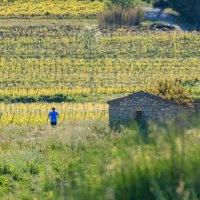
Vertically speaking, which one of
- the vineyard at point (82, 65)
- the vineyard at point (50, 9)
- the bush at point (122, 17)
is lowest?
the vineyard at point (50, 9)

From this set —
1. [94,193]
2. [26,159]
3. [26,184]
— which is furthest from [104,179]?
[26,159]

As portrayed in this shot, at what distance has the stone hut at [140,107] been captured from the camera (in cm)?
3020

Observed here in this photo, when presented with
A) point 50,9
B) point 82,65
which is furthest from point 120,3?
point 82,65

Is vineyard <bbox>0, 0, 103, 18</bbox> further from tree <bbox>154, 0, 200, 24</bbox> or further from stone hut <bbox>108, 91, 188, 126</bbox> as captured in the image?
stone hut <bbox>108, 91, 188, 126</bbox>

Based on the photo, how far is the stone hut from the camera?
30.2m

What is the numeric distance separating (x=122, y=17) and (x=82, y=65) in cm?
2048

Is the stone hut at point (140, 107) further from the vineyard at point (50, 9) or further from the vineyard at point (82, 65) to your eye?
the vineyard at point (50, 9)

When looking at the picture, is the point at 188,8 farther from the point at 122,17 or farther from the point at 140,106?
the point at 140,106

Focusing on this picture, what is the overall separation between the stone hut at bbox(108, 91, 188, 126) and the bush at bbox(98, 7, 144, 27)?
4057cm

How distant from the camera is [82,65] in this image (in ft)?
173

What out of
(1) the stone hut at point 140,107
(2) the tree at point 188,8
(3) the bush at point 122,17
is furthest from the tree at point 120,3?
(1) the stone hut at point 140,107

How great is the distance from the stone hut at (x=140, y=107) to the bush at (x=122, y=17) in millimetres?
40570

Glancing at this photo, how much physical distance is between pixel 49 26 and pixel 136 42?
10427mm

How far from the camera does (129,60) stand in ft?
180
